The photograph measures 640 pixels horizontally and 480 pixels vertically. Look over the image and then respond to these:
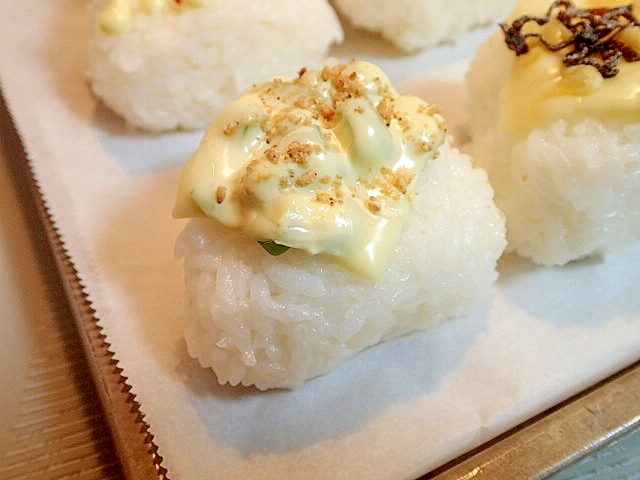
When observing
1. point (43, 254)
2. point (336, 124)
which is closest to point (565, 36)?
point (336, 124)

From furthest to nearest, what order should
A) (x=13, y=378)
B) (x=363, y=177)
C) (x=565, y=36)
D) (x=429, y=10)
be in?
(x=429, y=10) < (x=565, y=36) < (x=13, y=378) < (x=363, y=177)

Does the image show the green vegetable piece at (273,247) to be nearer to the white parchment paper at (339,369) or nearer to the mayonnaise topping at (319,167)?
the mayonnaise topping at (319,167)

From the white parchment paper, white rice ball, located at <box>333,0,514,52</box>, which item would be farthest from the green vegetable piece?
white rice ball, located at <box>333,0,514,52</box>

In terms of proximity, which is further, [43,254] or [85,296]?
[43,254]

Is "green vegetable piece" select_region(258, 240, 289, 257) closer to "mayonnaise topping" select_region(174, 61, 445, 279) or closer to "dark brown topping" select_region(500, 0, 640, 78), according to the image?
"mayonnaise topping" select_region(174, 61, 445, 279)

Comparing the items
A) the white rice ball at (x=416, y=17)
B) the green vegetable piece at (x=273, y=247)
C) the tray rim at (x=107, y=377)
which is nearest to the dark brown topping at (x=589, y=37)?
the white rice ball at (x=416, y=17)

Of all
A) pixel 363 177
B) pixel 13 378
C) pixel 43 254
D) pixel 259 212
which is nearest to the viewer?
pixel 259 212

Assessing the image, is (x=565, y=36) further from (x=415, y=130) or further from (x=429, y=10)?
(x=429, y=10)
